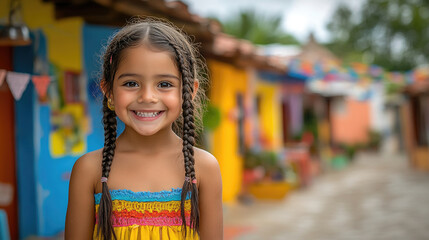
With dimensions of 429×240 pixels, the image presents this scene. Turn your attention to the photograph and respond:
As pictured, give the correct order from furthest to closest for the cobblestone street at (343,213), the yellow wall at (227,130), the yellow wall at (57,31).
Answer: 1. the yellow wall at (227,130)
2. the cobblestone street at (343,213)
3. the yellow wall at (57,31)

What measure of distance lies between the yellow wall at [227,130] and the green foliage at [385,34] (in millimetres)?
19206

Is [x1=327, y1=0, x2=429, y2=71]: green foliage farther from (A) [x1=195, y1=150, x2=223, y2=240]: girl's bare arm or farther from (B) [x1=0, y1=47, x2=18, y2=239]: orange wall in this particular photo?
(A) [x1=195, y1=150, x2=223, y2=240]: girl's bare arm

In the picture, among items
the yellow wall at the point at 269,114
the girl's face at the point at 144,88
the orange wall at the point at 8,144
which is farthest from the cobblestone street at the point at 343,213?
the girl's face at the point at 144,88

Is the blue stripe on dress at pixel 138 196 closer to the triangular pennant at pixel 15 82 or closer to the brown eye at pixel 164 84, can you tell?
the brown eye at pixel 164 84

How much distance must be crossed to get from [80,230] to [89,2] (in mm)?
3381

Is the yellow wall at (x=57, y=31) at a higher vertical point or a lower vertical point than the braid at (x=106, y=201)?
higher

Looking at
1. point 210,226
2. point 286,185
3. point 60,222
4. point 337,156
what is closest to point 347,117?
point 337,156

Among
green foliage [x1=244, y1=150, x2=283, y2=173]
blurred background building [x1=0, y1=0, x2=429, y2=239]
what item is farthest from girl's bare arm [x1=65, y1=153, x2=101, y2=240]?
green foliage [x1=244, y1=150, x2=283, y2=173]

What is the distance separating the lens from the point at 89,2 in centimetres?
450

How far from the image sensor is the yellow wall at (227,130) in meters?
8.07

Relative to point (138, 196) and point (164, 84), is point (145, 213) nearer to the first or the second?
point (138, 196)

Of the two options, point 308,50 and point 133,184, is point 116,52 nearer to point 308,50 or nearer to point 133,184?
point 133,184

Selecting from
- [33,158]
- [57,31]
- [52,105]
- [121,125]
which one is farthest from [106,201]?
[57,31]

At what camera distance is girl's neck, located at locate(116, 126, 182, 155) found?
160 centimetres
